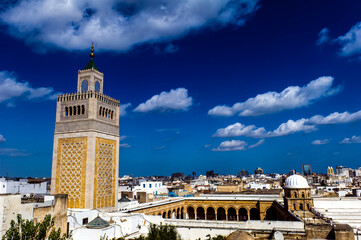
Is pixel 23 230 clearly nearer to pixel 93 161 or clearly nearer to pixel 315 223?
pixel 93 161

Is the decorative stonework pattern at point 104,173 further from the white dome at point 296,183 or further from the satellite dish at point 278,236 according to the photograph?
the white dome at point 296,183

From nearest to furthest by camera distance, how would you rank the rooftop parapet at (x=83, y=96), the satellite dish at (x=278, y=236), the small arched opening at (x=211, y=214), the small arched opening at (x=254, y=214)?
the satellite dish at (x=278, y=236) < the rooftop parapet at (x=83, y=96) < the small arched opening at (x=254, y=214) < the small arched opening at (x=211, y=214)

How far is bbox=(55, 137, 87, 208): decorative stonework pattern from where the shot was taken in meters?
20.6

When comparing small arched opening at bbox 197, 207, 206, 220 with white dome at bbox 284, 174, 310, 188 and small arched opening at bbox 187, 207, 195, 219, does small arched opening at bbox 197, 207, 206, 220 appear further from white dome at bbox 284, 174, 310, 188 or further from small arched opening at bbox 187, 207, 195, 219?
white dome at bbox 284, 174, 310, 188

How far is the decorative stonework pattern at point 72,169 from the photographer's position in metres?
20.6

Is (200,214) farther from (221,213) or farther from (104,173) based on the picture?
(104,173)

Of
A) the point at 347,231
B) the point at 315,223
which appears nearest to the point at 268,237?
the point at 315,223

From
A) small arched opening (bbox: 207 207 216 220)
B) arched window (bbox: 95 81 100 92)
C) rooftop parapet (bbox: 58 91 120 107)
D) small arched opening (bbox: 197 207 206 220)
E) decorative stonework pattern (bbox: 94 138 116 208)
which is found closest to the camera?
decorative stonework pattern (bbox: 94 138 116 208)

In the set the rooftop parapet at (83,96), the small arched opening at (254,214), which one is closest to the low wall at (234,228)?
the rooftop parapet at (83,96)

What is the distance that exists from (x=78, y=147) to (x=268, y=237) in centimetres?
1428

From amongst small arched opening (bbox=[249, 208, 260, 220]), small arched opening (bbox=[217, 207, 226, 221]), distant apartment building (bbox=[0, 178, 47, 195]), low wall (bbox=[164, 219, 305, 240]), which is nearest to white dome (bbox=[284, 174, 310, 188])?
low wall (bbox=[164, 219, 305, 240])

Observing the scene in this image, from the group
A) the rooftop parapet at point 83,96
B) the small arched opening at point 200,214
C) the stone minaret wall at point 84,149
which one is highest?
the rooftop parapet at point 83,96

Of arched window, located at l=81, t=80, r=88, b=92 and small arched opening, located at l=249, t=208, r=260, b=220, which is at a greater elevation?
arched window, located at l=81, t=80, r=88, b=92

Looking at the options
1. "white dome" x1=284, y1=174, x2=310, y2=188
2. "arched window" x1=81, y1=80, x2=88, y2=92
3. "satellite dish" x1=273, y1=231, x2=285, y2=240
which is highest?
"arched window" x1=81, y1=80, x2=88, y2=92
